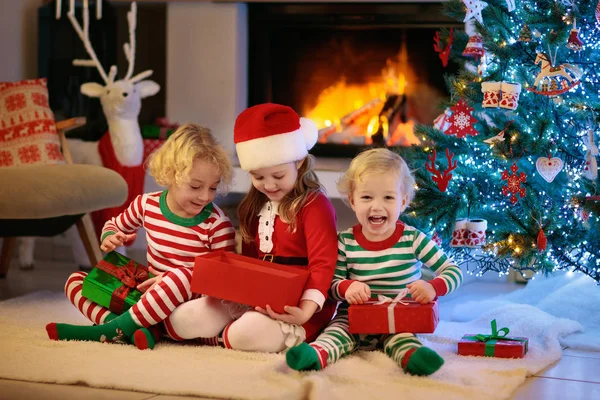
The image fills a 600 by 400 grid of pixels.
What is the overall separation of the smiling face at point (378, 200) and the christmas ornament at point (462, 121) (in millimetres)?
518

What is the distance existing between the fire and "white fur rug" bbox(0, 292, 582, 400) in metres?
1.71

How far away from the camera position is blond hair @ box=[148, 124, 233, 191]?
83.3 inches

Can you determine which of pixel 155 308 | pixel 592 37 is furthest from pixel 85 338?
pixel 592 37

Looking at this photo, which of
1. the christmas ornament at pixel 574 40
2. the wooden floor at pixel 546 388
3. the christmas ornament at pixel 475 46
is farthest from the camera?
the christmas ornament at pixel 475 46

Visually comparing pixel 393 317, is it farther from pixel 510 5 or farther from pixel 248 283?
pixel 510 5

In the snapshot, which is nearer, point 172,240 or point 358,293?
point 358,293

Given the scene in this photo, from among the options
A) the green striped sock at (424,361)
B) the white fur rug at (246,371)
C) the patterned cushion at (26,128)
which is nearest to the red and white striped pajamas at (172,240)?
the white fur rug at (246,371)

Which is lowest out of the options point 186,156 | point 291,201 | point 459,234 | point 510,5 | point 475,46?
point 459,234

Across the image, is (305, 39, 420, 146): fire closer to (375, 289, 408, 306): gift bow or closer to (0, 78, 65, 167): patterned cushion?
(0, 78, 65, 167): patterned cushion

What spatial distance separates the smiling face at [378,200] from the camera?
79.7 inches

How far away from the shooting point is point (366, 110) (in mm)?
3883

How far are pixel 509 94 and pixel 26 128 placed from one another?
70.4 inches

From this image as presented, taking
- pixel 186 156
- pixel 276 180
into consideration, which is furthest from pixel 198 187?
pixel 276 180

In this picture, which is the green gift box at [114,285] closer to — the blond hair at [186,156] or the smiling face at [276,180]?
the blond hair at [186,156]
